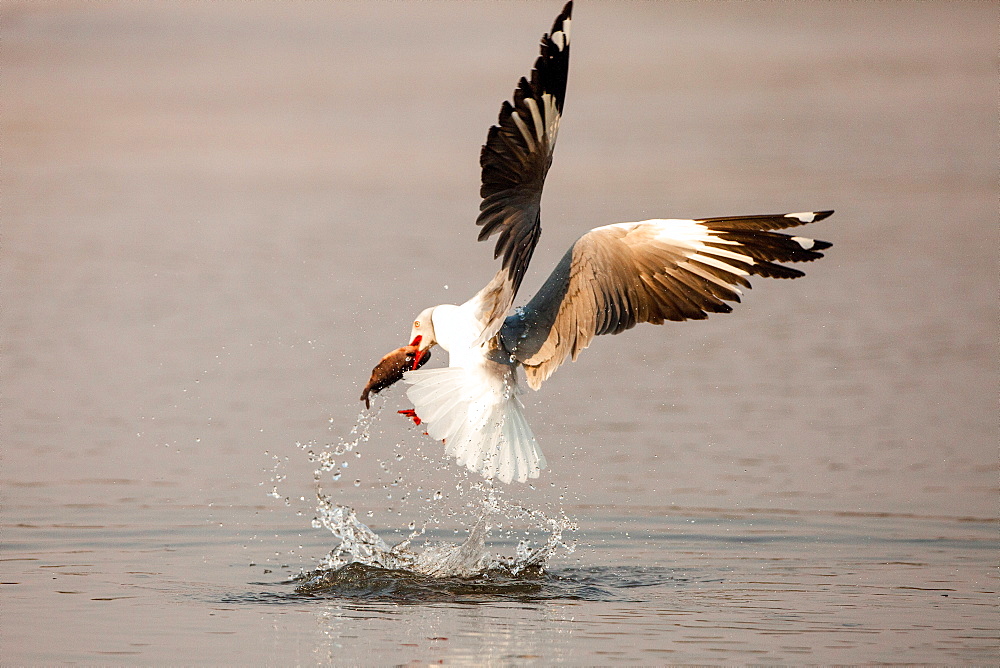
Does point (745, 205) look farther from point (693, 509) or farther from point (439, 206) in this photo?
point (693, 509)

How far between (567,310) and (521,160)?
86 centimetres

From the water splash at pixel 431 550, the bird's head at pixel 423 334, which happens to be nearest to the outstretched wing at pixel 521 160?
the bird's head at pixel 423 334

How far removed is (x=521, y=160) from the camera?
5.81 m

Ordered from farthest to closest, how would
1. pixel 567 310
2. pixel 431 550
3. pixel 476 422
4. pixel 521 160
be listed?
pixel 431 550, pixel 567 310, pixel 476 422, pixel 521 160

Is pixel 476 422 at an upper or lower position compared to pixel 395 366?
lower

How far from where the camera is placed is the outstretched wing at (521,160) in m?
5.55

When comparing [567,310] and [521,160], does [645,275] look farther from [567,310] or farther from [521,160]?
[521,160]

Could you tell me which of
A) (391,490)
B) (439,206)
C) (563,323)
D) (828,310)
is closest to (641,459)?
(391,490)

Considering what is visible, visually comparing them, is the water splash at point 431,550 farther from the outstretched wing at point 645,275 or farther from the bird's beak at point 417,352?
the outstretched wing at point 645,275

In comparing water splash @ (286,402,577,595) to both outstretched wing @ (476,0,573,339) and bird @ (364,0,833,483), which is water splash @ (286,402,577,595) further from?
outstretched wing @ (476,0,573,339)

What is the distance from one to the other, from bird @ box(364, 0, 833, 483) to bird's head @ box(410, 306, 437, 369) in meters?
0.01

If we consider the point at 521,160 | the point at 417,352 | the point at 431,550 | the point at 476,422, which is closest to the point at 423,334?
the point at 417,352

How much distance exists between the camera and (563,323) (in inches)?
252

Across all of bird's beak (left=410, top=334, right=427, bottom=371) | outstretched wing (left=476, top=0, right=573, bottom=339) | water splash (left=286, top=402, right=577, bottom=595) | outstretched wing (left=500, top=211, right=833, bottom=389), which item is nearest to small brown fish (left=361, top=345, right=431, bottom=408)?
bird's beak (left=410, top=334, right=427, bottom=371)
